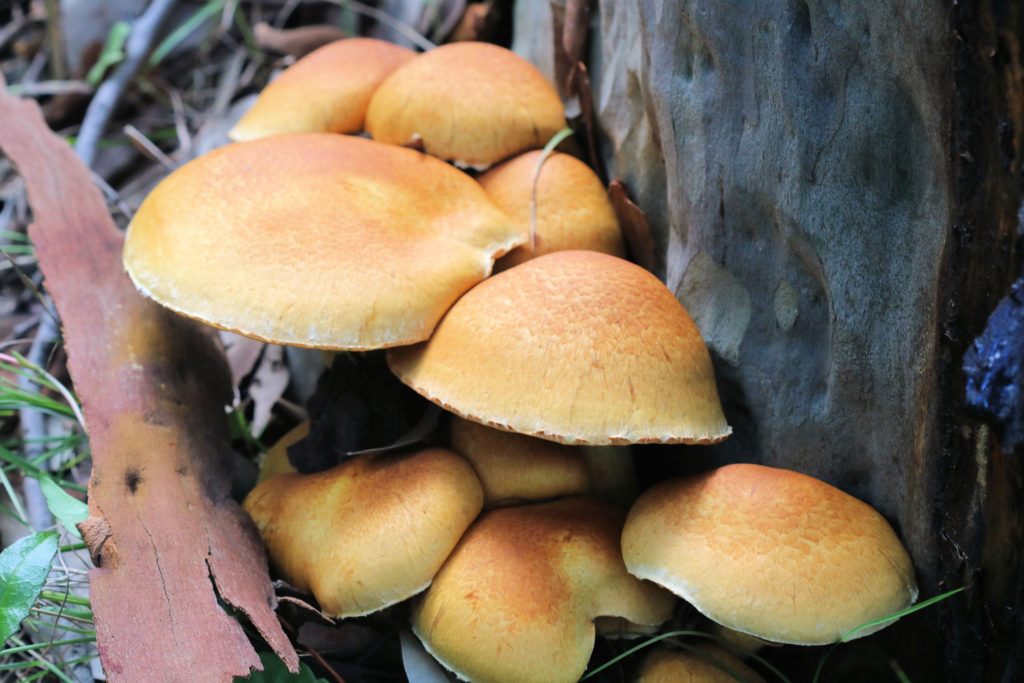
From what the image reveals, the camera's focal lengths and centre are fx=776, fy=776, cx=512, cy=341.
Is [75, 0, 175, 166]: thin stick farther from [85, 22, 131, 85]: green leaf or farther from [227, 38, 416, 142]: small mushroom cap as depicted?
[227, 38, 416, 142]: small mushroom cap

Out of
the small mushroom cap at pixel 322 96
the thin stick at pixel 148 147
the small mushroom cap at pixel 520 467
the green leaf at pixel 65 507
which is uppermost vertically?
the small mushroom cap at pixel 322 96

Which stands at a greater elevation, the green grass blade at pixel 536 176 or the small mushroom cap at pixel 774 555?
the green grass blade at pixel 536 176

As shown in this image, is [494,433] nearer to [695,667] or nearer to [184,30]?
[695,667]

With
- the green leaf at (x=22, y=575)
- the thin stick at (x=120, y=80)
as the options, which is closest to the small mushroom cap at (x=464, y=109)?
the green leaf at (x=22, y=575)

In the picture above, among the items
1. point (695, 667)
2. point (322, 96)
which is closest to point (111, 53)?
point (322, 96)

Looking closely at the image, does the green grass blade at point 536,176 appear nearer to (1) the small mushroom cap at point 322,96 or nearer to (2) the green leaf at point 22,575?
(1) the small mushroom cap at point 322,96

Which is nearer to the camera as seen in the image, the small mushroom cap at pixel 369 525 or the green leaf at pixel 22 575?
the green leaf at pixel 22 575

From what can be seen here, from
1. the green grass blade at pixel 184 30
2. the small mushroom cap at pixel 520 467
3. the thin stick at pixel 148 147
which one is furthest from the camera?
the green grass blade at pixel 184 30
